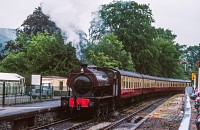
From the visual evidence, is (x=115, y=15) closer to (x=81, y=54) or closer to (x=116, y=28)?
(x=116, y=28)

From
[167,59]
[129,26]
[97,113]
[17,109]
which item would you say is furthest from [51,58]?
[167,59]

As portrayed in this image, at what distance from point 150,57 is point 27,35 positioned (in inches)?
842

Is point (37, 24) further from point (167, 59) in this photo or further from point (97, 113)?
point (97, 113)

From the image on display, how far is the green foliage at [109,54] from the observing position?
5094 cm

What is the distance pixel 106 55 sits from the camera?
5334cm

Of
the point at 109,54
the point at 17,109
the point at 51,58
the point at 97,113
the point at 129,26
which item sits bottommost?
the point at 97,113

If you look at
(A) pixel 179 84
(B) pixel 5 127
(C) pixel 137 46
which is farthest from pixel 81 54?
(A) pixel 179 84

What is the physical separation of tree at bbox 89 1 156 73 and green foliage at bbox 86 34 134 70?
760 centimetres

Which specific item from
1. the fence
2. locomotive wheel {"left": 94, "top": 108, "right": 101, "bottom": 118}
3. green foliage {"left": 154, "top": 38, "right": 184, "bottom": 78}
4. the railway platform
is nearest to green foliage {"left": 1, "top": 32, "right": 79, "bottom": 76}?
the fence

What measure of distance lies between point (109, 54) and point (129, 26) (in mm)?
13449

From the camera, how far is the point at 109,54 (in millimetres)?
54719

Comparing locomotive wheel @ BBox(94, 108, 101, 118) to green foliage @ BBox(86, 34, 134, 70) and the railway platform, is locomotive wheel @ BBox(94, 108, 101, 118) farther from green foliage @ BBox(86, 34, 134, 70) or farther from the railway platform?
green foliage @ BBox(86, 34, 134, 70)

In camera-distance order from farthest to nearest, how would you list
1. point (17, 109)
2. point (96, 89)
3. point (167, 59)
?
point (167, 59)
point (96, 89)
point (17, 109)

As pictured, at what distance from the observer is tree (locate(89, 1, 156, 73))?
65.2m
